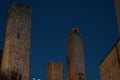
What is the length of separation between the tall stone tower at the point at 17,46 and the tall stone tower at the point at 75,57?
15.2 ft

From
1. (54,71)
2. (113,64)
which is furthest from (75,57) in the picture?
(113,64)

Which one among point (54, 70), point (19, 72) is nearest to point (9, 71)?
point (19, 72)

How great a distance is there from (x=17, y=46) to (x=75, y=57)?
19.4 ft

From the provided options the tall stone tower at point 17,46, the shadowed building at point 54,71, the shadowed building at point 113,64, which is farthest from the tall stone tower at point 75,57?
the shadowed building at point 113,64

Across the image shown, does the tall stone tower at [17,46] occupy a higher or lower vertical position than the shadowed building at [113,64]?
higher

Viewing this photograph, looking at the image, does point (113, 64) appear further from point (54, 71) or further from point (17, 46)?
point (54, 71)

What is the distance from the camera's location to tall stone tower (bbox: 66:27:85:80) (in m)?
20.5

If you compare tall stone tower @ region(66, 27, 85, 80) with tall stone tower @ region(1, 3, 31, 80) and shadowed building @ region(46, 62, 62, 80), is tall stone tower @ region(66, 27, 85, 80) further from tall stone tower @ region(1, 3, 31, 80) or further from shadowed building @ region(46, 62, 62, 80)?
tall stone tower @ region(1, 3, 31, 80)

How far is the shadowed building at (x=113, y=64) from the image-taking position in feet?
11.5

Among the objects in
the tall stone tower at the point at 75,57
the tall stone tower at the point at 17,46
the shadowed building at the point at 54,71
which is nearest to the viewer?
the tall stone tower at the point at 17,46

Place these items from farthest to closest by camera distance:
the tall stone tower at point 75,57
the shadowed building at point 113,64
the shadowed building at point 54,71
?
the tall stone tower at point 75,57 < the shadowed building at point 54,71 < the shadowed building at point 113,64

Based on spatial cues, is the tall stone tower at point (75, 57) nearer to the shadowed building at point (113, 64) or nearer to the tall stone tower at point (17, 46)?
the tall stone tower at point (17, 46)

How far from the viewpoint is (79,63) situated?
20.9 metres

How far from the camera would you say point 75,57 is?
21.2 metres
